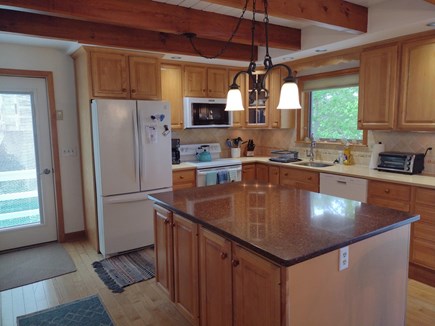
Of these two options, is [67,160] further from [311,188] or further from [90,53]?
[311,188]

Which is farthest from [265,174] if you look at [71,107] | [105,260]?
[71,107]

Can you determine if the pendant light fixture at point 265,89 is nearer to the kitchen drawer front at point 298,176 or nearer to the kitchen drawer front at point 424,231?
the kitchen drawer front at point 424,231

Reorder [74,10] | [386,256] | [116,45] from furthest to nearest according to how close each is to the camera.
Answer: [116,45] → [74,10] → [386,256]

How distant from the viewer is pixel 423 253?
2.97m

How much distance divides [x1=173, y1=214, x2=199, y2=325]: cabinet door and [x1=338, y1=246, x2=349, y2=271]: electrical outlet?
0.88 meters

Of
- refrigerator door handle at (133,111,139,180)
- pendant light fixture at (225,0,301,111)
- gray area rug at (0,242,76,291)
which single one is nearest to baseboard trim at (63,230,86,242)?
gray area rug at (0,242,76,291)

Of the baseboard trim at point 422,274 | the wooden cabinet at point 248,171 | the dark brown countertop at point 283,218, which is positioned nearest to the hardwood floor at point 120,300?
the baseboard trim at point 422,274

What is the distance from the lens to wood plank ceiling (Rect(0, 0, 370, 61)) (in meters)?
2.50

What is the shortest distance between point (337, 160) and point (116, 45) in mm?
3078

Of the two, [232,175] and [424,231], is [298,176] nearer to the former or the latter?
[232,175]

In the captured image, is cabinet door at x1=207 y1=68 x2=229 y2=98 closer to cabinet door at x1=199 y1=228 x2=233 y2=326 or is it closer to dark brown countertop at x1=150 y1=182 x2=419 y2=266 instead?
dark brown countertop at x1=150 y1=182 x2=419 y2=266

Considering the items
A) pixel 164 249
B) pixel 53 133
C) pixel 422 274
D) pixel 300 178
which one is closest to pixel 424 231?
pixel 422 274

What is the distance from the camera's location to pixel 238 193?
2596 millimetres

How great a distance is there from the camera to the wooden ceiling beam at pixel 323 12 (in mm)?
2537
